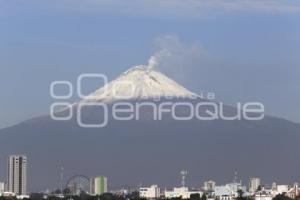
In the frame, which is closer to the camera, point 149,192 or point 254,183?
point 149,192

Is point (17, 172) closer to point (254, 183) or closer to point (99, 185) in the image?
point (99, 185)

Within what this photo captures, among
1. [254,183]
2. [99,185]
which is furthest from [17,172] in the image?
[254,183]

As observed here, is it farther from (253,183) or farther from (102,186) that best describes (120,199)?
(253,183)

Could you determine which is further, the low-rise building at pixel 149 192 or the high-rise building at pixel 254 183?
the high-rise building at pixel 254 183

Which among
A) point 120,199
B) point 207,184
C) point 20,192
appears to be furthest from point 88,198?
point 207,184

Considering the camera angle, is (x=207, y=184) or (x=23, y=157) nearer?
(x=23, y=157)

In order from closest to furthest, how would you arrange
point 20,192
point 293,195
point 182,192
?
1. point 293,195
2. point 182,192
3. point 20,192

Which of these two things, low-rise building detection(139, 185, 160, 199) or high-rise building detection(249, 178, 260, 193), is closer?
low-rise building detection(139, 185, 160, 199)

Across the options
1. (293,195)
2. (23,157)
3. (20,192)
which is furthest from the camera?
(23,157)
